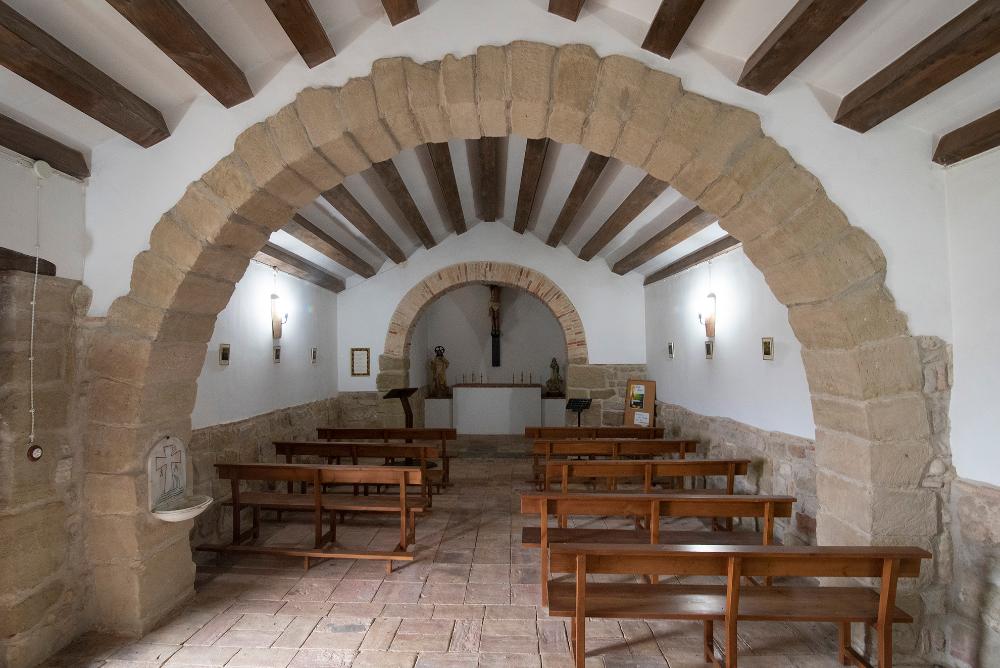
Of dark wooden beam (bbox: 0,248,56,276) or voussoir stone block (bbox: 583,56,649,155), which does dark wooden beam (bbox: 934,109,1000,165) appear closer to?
voussoir stone block (bbox: 583,56,649,155)

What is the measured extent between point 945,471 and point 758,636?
1157 mm

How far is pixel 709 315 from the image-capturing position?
5410mm

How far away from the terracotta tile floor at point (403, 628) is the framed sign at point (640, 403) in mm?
3414

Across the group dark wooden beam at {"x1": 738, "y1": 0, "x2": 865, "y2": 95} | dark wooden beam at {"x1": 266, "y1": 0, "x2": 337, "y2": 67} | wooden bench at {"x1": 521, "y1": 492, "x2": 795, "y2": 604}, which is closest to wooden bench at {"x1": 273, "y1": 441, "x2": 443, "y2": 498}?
wooden bench at {"x1": 521, "y1": 492, "x2": 795, "y2": 604}

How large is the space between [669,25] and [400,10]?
3.98 ft

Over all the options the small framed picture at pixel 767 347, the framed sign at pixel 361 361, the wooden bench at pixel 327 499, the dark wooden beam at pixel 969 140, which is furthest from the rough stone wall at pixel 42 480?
the framed sign at pixel 361 361

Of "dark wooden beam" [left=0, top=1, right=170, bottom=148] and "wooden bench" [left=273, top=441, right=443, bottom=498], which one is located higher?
"dark wooden beam" [left=0, top=1, right=170, bottom=148]

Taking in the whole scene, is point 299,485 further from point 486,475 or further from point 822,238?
point 822,238

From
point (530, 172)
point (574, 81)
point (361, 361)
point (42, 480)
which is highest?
point (530, 172)

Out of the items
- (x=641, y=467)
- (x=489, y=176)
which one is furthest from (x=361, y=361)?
(x=641, y=467)

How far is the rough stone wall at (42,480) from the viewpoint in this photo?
8.23ft

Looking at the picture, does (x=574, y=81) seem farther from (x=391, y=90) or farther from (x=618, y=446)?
(x=618, y=446)

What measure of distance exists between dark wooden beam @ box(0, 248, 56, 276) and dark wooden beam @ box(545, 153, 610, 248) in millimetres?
3155

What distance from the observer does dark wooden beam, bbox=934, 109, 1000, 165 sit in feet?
7.16
